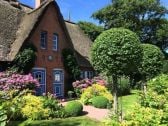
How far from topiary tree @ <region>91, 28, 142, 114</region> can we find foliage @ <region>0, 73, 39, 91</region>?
7219 mm

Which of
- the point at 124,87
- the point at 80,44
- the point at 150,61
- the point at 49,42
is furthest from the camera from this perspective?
the point at 80,44

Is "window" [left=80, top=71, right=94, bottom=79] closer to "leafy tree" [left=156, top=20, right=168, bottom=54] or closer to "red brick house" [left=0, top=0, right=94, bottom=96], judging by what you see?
"red brick house" [left=0, top=0, right=94, bottom=96]

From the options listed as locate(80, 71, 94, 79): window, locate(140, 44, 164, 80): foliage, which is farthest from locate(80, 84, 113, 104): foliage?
locate(80, 71, 94, 79): window

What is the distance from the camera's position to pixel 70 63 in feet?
96.2

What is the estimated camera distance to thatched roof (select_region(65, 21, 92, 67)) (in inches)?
1300

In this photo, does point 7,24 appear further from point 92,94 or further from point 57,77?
point 92,94

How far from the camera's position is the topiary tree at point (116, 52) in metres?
16.6

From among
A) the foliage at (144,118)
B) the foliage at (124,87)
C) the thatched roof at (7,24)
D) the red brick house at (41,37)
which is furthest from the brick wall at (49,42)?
the foliage at (144,118)

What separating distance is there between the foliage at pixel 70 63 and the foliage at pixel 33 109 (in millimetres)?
11816

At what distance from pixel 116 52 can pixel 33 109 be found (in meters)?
4.88

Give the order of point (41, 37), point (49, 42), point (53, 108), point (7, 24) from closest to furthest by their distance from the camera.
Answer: point (53, 108) < point (7, 24) < point (41, 37) < point (49, 42)

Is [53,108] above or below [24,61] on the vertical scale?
below

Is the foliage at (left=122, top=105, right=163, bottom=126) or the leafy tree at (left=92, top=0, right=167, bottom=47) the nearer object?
the foliage at (left=122, top=105, right=163, bottom=126)

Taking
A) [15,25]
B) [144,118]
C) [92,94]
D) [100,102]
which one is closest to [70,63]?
[15,25]
